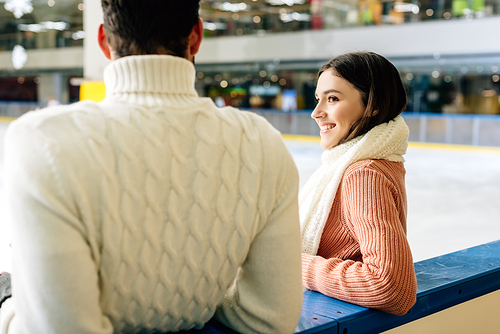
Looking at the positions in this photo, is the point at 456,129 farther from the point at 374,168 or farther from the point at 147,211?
the point at 147,211

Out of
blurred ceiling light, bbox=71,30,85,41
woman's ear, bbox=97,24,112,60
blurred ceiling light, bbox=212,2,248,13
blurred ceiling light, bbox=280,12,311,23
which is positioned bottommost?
woman's ear, bbox=97,24,112,60

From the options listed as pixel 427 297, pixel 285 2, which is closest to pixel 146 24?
pixel 427 297

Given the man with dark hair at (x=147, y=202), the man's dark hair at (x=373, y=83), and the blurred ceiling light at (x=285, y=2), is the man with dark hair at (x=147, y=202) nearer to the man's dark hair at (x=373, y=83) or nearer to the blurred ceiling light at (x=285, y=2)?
the man's dark hair at (x=373, y=83)

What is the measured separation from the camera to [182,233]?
0.87 metres

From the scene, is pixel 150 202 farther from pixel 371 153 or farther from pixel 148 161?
pixel 371 153

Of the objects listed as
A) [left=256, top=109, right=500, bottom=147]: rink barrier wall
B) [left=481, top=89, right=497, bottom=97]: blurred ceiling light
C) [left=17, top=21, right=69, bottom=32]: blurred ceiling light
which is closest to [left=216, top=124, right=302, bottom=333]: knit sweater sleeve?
[left=256, top=109, right=500, bottom=147]: rink barrier wall

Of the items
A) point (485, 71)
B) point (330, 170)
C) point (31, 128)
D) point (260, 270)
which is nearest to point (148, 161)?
point (31, 128)

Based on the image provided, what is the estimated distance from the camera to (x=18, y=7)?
86.5ft

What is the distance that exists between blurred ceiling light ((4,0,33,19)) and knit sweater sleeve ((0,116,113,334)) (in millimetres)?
28391

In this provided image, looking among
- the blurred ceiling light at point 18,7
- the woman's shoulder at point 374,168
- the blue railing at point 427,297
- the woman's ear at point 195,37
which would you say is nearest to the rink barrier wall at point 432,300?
the blue railing at point 427,297

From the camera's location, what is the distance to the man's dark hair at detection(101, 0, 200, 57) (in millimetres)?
835

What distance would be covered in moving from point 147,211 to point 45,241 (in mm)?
164

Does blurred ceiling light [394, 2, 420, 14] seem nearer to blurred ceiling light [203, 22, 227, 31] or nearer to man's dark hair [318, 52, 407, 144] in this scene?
blurred ceiling light [203, 22, 227, 31]

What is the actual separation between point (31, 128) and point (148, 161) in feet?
0.59
